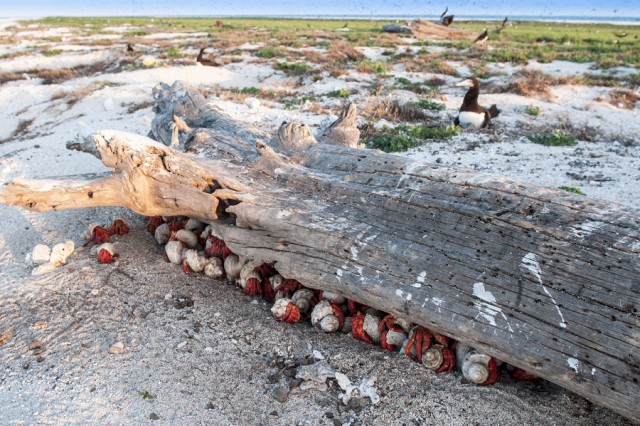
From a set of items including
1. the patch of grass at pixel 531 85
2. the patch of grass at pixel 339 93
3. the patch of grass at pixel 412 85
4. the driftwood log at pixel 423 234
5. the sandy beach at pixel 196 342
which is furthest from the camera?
the patch of grass at pixel 412 85

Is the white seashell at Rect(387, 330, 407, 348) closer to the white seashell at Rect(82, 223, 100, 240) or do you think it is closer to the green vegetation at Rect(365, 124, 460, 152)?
the white seashell at Rect(82, 223, 100, 240)

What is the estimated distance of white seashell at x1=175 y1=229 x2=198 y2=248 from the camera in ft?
17.4

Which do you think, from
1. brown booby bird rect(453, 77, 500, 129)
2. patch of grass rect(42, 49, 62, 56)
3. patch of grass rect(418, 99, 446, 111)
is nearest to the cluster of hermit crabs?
brown booby bird rect(453, 77, 500, 129)

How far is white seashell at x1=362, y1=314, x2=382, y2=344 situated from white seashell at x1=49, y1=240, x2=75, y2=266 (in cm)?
344

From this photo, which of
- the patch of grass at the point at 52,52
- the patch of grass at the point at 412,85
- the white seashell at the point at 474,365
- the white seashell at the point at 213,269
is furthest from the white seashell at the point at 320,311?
the patch of grass at the point at 52,52

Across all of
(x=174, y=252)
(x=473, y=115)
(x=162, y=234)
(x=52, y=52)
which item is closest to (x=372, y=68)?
(x=473, y=115)

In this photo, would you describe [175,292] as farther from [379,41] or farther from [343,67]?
[379,41]

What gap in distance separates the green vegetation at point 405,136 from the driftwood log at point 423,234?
3633 millimetres

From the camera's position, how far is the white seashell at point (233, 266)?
4812 millimetres

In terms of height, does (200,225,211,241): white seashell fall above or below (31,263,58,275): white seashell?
above

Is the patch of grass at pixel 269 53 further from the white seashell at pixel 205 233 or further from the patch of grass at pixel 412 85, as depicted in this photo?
the white seashell at pixel 205 233

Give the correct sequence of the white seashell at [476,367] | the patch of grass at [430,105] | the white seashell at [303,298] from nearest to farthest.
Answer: the white seashell at [476,367] → the white seashell at [303,298] → the patch of grass at [430,105]

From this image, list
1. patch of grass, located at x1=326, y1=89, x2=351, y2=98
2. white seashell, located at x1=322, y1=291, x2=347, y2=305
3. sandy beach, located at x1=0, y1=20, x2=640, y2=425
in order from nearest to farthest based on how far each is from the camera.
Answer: sandy beach, located at x1=0, y1=20, x2=640, y2=425, white seashell, located at x1=322, y1=291, x2=347, y2=305, patch of grass, located at x1=326, y1=89, x2=351, y2=98

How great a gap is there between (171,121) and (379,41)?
21.0 meters
